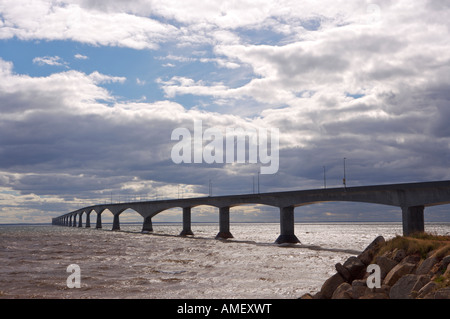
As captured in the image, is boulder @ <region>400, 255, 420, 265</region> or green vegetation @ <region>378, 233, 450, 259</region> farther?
boulder @ <region>400, 255, 420, 265</region>

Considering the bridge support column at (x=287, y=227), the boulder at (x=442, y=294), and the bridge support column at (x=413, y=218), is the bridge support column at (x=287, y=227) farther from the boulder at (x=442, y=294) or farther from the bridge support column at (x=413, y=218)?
the boulder at (x=442, y=294)

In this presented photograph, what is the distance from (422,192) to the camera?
48.2m

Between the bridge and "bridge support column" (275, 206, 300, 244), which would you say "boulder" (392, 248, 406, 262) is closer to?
the bridge

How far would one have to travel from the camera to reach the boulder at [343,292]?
15.2 meters

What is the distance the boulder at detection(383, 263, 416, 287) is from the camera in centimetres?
1598

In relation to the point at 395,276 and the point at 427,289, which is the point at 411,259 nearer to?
the point at 395,276

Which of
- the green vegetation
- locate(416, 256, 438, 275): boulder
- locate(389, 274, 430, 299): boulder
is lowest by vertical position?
locate(389, 274, 430, 299): boulder

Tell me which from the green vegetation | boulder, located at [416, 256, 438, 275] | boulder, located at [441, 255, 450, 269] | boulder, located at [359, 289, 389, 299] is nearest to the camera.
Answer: boulder, located at [359, 289, 389, 299]

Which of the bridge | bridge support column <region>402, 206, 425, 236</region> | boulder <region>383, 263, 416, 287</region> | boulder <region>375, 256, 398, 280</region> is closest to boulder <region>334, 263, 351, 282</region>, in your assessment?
boulder <region>375, 256, 398, 280</region>

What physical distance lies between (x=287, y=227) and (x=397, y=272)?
176 feet

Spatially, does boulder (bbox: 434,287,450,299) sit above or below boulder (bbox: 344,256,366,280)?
above

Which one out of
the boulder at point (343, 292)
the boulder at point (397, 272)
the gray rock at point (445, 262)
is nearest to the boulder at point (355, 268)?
the boulder at point (397, 272)

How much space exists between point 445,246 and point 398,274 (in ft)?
8.07
